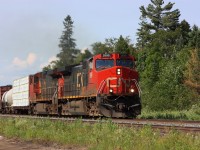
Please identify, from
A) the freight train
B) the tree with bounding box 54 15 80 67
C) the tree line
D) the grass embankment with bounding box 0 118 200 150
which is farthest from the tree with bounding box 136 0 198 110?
the tree with bounding box 54 15 80 67

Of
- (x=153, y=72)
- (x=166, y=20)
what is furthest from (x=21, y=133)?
(x=166, y=20)

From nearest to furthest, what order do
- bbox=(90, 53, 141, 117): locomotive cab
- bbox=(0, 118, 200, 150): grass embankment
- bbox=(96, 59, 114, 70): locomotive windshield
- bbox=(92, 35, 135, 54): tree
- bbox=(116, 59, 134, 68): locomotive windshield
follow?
bbox=(0, 118, 200, 150): grass embankment → bbox=(90, 53, 141, 117): locomotive cab → bbox=(96, 59, 114, 70): locomotive windshield → bbox=(116, 59, 134, 68): locomotive windshield → bbox=(92, 35, 135, 54): tree

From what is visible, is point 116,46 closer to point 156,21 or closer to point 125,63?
point 156,21

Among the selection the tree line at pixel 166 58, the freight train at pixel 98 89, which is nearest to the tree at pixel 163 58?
the tree line at pixel 166 58

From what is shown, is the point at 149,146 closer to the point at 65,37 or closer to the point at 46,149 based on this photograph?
the point at 46,149

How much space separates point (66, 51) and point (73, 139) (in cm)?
10748

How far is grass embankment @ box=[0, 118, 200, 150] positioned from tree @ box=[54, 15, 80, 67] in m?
97.1

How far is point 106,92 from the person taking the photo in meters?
21.2

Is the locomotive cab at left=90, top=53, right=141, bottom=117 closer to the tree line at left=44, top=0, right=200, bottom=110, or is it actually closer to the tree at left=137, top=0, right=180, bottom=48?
the tree line at left=44, top=0, right=200, bottom=110

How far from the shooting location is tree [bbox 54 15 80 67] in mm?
116925

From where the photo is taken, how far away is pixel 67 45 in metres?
122

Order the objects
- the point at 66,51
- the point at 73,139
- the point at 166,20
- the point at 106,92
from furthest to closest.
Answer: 1. the point at 66,51
2. the point at 166,20
3. the point at 106,92
4. the point at 73,139

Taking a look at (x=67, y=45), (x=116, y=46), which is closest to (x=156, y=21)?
(x=116, y=46)

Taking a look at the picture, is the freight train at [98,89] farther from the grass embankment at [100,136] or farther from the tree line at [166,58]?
the tree line at [166,58]
